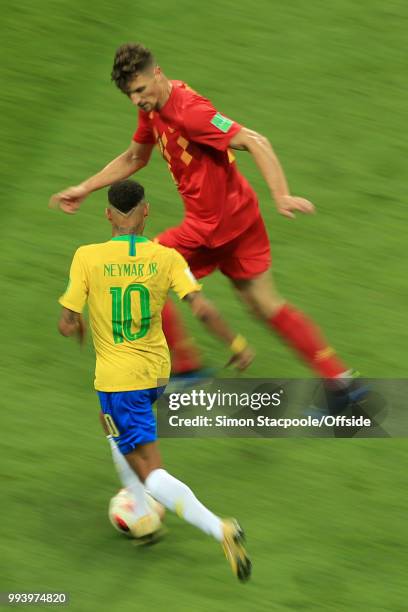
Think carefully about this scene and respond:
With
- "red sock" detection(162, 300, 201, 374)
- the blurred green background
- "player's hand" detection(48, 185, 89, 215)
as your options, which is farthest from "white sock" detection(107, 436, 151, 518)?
"player's hand" detection(48, 185, 89, 215)

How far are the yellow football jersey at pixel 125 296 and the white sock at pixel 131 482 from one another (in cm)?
39

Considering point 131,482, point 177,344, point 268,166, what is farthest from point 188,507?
point 268,166

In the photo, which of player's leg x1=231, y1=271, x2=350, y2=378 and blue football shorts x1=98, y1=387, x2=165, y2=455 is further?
player's leg x1=231, y1=271, x2=350, y2=378

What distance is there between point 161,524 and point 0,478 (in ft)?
3.48

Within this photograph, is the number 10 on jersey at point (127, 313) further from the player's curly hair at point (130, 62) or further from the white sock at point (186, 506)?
the player's curly hair at point (130, 62)

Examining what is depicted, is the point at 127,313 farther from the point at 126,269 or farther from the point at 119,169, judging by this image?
the point at 119,169

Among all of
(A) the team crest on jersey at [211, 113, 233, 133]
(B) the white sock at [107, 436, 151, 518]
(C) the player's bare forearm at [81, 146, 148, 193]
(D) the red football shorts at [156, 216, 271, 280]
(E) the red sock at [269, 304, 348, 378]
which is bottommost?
(B) the white sock at [107, 436, 151, 518]

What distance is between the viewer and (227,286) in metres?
10.3

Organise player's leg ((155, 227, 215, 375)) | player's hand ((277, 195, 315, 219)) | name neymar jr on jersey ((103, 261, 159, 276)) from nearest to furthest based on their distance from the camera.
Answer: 1. name neymar jr on jersey ((103, 261, 159, 276))
2. player's hand ((277, 195, 315, 219))
3. player's leg ((155, 227, 215, 375))

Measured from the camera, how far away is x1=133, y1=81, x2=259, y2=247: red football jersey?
8.23m

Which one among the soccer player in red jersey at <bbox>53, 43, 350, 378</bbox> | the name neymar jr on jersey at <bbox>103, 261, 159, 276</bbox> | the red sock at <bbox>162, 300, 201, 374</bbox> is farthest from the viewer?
the red sock at <bbox>162, 300, 201, 374</bbox>

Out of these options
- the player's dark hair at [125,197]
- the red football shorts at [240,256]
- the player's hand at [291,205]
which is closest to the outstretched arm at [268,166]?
the player's hand at [291,205]

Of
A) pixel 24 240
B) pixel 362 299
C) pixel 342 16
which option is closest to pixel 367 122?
pixel 342 16

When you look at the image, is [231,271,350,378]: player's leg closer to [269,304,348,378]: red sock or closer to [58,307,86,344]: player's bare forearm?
[269,304,348,378]: red sock
